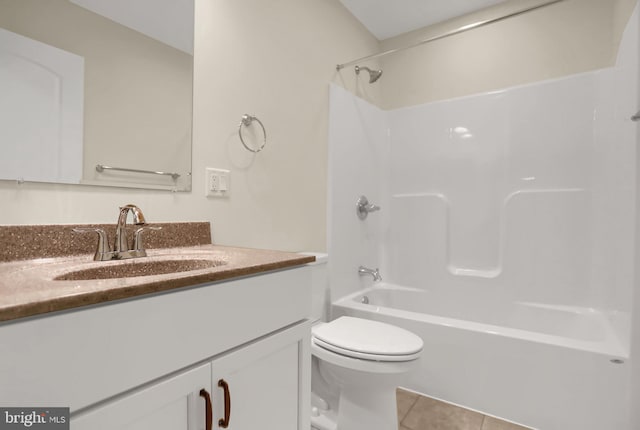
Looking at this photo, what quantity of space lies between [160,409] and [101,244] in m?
0.54

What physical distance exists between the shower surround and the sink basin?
45.5 inches

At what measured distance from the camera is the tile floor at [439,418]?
1530mm

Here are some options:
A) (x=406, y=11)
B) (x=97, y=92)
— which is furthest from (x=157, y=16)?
(x=406, y=11)

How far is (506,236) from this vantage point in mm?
2186

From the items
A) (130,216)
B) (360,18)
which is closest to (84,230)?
(130,216)

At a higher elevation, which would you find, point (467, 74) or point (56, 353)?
point (467, 74)

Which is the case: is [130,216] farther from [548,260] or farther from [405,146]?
[548,260]

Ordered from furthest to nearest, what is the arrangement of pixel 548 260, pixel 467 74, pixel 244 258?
pixel 467 74, pixel 548 260, pixel 244 258

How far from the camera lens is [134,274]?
3.00ft

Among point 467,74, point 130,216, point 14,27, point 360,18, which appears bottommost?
point 130,216

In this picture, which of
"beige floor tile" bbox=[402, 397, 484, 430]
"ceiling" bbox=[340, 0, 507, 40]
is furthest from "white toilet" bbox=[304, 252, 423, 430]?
"ceiling" bbox=[340, 0, 507, 40]

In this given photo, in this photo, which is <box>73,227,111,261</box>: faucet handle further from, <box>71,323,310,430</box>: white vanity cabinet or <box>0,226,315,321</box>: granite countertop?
<box>71,323,310,430</box>: white vanity cabinet

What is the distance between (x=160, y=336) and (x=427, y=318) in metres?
1.50

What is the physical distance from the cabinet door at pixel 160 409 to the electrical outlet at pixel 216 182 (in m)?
0.80
